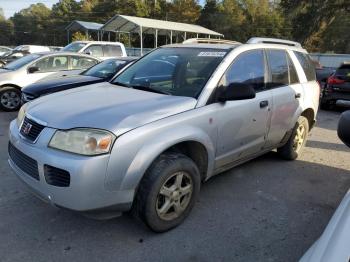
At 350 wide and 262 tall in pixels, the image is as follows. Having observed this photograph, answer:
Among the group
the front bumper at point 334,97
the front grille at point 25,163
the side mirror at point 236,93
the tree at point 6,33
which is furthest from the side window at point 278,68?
the tree at point 6,33

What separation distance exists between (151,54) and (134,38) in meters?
49.0

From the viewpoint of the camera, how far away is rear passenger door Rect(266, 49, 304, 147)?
184 inches

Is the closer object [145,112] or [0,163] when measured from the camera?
[145,112]

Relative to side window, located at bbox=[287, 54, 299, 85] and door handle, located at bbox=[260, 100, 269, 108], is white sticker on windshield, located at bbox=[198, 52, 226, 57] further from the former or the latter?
side window, located at bbox=[287, 54, 299, 85]

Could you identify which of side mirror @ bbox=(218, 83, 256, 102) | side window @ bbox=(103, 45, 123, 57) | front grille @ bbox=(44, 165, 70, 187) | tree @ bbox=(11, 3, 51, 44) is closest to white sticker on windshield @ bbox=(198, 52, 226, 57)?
side mirror @ bbox=(218, 83, 256, 102)

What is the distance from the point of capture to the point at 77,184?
2809 mm

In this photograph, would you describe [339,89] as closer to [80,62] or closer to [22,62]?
[80,62]

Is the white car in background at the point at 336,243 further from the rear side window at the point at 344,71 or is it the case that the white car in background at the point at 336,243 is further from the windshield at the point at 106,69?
the rear side window at the point at 344,71

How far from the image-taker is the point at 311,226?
367cm

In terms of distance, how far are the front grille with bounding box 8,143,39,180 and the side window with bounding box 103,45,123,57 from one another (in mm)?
11085

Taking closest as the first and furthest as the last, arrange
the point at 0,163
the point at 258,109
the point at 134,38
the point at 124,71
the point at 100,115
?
the point at 100,115, the point at 258,109, the point at 124,71, the point at 0,163, the point at 134,38

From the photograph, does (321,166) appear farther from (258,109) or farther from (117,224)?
(117,224)

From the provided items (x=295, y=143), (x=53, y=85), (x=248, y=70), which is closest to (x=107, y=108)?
(x=248, y=70)

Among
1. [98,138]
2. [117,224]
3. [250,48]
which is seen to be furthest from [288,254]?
[250,48]
